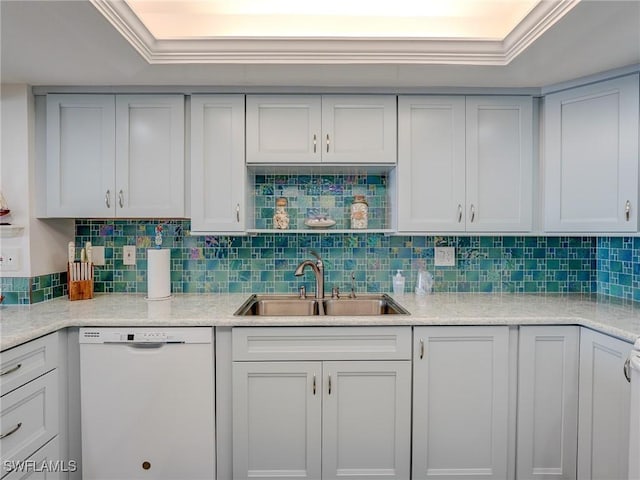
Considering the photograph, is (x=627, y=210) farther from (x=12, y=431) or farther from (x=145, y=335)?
(x=12, y=431)

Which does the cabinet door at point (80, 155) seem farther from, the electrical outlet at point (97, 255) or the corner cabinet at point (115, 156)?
the electrical outlet at point (97, 255)

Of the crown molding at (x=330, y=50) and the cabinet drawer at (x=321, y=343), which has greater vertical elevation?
the crown molding at (x=330, y=50)

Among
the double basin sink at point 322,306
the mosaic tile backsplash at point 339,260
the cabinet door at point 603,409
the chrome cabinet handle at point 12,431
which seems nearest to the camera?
the chrome cabinet handle at point 12,431

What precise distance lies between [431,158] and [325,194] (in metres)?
0.71

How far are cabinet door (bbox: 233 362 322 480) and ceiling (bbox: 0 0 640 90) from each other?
1490 mm

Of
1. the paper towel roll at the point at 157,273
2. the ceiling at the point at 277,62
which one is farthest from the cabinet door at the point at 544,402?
the paper towel roll at the point at 157,273

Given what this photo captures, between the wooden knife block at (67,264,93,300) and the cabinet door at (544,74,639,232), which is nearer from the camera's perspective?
the cabinet door at (544,74,639,232)

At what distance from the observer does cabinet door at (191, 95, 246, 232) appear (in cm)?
210

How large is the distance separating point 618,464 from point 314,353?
137 cm

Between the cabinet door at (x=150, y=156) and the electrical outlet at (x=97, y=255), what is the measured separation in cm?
44

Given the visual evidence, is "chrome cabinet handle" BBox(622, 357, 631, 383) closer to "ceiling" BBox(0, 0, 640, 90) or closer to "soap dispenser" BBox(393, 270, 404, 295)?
"soap dispenser" BBox(393, 270, 404, 295)

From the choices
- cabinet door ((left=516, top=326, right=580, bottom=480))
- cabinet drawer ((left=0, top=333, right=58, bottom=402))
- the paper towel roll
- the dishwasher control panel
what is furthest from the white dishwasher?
cabinet door ((left=516, top=326, right=580, bottom=480))

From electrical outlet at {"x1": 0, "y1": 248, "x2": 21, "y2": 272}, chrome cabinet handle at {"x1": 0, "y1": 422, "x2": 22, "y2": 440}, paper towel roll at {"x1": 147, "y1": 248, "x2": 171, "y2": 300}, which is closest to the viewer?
chrome cabinet handle at {"x1": 0, "y1": 422, "x2": 22, "y2": 440}

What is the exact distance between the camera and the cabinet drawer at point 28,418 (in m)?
1.42
